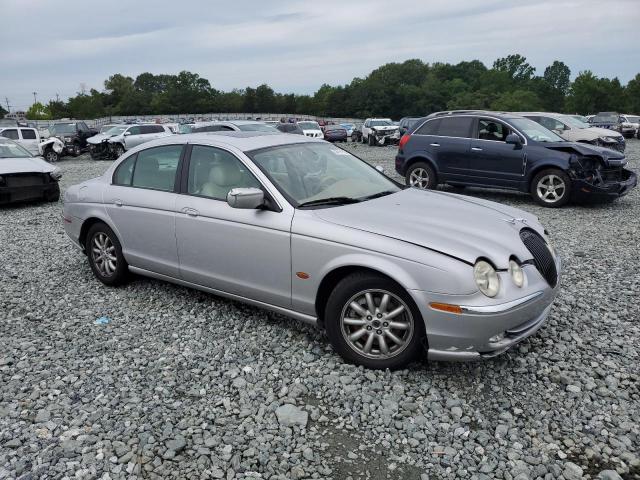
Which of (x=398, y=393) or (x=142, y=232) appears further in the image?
(x=142, y=232)

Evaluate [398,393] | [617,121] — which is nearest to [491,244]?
[398,393]

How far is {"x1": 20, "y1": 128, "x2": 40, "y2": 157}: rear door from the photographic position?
2228 cm

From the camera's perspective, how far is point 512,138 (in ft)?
32.2

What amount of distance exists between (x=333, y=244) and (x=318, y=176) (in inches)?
37.5

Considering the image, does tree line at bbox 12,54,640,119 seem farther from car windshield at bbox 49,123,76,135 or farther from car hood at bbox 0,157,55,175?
car hood at bbox 0,157,55,175

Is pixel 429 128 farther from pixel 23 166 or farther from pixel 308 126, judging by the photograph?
pixel 308 126

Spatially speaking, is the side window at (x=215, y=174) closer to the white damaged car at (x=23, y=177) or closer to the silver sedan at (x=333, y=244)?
the silver sedan at (x=333, y=244)

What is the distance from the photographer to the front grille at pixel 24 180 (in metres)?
10.7

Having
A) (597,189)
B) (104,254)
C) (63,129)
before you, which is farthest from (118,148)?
(597,189)

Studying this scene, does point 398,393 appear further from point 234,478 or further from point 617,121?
point 617,121

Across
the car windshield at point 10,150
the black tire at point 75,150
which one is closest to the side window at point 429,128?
the car windshield at point 10,150

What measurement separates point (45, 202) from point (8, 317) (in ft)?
25.5

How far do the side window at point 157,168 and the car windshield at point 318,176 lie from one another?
2.93ft

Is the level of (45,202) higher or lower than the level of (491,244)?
lower
